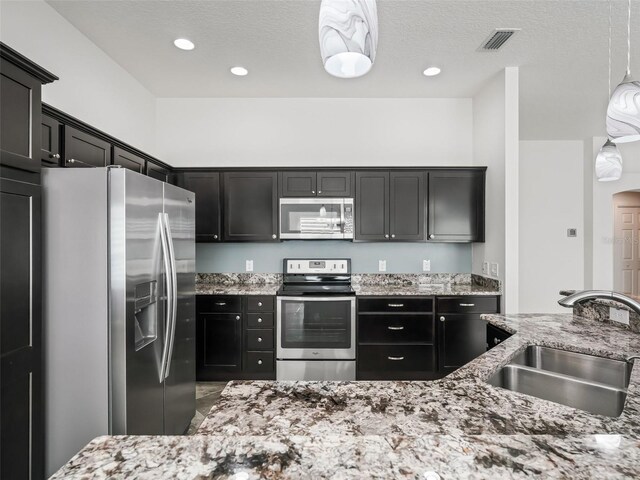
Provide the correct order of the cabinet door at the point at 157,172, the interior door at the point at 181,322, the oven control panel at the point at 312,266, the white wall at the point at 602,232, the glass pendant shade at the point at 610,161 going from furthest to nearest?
the white wall at the point at 602,232, the oven control panel at the point at 312,266, the cabinet door at the point at 157,172, the glass pendant shade at the point at 610,161, the interior door at the point at 181,322

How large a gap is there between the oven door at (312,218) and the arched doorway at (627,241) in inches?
222

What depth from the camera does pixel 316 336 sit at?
319 centimetres

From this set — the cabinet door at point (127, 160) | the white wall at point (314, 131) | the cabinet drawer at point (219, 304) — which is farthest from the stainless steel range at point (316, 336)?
the cabinet door at point (127, 160)

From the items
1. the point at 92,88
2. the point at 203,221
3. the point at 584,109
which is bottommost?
the point at 203,221

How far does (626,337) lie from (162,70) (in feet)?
13.0

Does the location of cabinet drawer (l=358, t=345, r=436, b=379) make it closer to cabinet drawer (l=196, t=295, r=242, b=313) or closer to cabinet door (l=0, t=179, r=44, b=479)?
cabinet drawer (l=196, t=295, r=242, b=313)

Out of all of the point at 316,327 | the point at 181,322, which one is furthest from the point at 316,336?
the point at 181,322

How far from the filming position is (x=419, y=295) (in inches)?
126

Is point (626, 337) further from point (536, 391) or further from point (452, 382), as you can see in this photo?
point (452, 382)

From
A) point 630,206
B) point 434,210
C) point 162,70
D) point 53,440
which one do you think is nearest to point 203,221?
point 162,70

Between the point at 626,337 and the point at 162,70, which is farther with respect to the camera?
the point at 162,70

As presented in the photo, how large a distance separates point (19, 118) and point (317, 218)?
7.85 ft

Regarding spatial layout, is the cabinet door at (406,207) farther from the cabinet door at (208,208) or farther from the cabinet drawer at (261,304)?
the cabinet door at (208,208)

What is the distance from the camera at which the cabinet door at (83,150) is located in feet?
6.83
